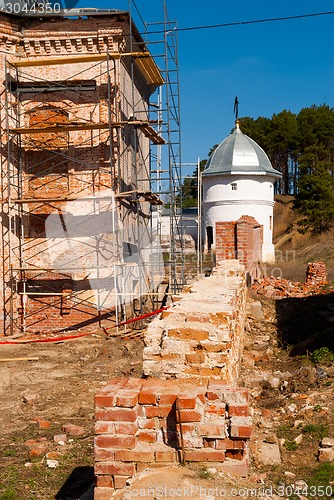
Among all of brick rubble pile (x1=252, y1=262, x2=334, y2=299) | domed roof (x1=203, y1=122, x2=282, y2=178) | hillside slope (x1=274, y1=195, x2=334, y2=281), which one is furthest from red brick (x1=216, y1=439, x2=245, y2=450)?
domed roof (x1=203, y1=122, x2=282, y2=178)

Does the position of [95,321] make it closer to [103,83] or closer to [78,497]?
[103,83]

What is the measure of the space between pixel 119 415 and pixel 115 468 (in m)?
0.34

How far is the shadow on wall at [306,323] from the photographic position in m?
9.09

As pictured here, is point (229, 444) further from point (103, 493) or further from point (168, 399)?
point (103, 493)

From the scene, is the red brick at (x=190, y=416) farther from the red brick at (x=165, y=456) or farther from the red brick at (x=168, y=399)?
the red brick at (x=165, y=456)

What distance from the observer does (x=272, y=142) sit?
152ft

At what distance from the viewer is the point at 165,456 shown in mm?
3490

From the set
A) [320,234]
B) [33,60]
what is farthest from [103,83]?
[320,234]

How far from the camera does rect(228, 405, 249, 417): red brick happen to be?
3.44 m

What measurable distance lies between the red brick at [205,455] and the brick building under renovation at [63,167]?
9592mm

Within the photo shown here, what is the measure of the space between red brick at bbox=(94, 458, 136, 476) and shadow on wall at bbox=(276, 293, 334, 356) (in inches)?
220

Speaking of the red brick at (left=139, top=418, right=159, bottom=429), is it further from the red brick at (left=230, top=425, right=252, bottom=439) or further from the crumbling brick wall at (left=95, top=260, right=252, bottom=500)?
the red brick at (left=230, top=425, right=252, bottom=439)

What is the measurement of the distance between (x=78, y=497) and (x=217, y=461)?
5.26ft

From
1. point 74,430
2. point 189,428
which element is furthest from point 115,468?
point 74,430
